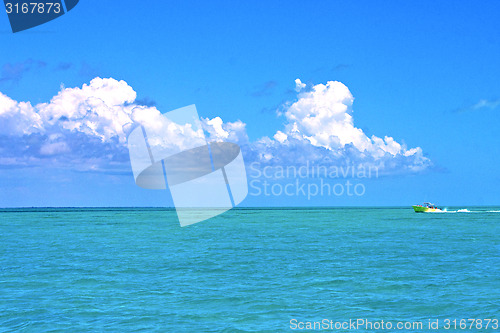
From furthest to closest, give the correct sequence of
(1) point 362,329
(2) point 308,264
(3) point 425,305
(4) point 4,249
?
1. (4) point 4,249
2. (2) point 308,264
3. (3) point 425,305
4. (1) point 362,329

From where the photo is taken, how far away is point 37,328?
21.2m

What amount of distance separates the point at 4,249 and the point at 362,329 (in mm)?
43244

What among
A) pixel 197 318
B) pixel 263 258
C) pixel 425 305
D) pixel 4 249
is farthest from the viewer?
pixel 4 249

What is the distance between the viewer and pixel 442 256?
45156 mm

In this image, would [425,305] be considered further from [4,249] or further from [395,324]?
[4,249]

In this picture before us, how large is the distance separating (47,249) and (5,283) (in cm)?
2257

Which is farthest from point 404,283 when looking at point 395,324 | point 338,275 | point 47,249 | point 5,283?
point 47,249

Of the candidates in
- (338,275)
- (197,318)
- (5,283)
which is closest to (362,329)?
(197,318)

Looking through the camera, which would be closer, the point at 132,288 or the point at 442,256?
the point at 132,288

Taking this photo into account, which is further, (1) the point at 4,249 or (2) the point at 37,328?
(1) the point at 4,249

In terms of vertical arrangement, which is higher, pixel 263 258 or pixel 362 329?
pixel 263 258

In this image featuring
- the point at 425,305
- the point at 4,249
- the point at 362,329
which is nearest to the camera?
the point at 362,329

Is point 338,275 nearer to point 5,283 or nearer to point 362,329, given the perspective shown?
point 362,329

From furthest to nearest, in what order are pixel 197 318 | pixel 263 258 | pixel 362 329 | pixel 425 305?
1. pixel 263 258
2. pixel 425 305
3. pixel 197 318
4. pixel 362 329
